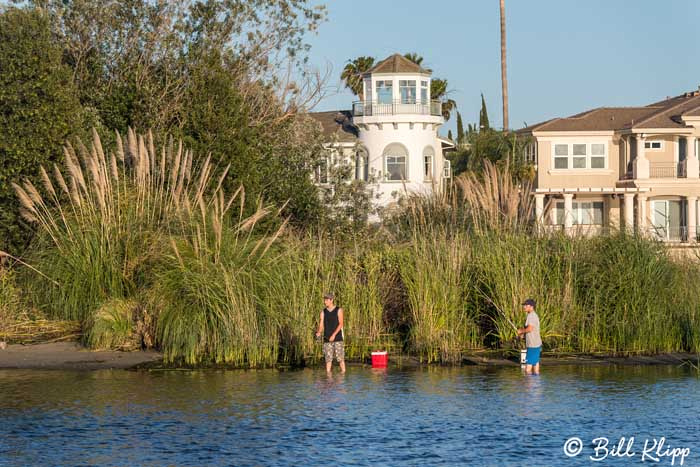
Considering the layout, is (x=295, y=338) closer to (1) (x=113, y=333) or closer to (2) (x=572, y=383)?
(1) (x=113, y=333)

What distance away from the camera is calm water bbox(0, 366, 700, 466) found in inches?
519

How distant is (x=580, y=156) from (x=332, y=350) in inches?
1527

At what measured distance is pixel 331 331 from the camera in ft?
64.3

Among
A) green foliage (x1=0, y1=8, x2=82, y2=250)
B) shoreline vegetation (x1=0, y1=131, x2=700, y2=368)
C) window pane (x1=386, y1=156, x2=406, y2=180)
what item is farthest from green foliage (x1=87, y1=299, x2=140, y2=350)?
window pane (x1=386, y1=156, x2=406, y2=180)

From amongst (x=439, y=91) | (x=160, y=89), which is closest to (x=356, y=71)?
(x=439, y=91)

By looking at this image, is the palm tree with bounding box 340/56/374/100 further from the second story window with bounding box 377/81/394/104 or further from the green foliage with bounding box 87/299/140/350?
the green foliage with bounding box 87/299/140/350

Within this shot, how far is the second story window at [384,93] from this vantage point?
180 ft

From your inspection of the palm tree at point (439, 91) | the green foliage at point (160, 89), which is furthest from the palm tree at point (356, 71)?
the green foliage at point (160, 89)

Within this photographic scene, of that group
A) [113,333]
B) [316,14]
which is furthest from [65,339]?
[316,14]

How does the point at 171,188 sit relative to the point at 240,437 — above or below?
above

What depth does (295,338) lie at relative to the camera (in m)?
20.8

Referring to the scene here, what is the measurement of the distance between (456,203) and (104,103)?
1025 centimetres

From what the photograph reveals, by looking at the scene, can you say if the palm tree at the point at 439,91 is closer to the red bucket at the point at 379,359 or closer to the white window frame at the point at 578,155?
the white window frame at the point at 578,155

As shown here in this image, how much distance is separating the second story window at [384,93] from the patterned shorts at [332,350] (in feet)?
119
